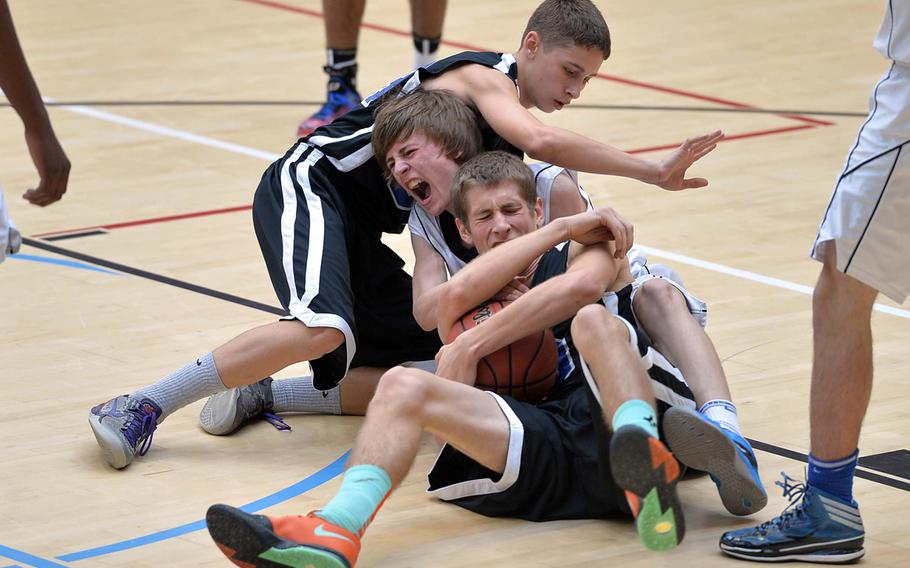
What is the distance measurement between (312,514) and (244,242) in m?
3.16

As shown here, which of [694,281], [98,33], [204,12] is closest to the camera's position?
[694,281]

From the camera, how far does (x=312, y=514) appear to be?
317cm

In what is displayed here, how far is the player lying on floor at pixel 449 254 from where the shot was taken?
388cm

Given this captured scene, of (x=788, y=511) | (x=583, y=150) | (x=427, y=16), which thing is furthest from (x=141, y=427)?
(x=427, y=16)

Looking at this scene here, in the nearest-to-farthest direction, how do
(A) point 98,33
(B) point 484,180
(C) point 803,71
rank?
(B) point 484,180, (C) point 803,71, (A) point 98,33

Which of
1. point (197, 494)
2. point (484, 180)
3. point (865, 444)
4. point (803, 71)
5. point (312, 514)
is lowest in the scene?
point (197, 494)

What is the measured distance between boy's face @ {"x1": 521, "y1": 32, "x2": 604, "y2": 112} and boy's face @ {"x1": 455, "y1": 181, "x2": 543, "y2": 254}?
1.73 feet

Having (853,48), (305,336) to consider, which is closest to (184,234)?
(305,336)

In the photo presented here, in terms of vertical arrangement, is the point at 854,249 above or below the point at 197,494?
above

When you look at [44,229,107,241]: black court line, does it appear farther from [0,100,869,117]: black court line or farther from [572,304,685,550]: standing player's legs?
[572,304,685,550]: standing player's legs

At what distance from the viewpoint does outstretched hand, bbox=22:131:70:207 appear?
3691 millimetres

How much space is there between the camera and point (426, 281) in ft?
Answer: 13.3

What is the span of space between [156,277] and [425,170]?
1.98m

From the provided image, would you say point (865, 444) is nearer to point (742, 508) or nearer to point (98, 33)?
point (742, 508)
